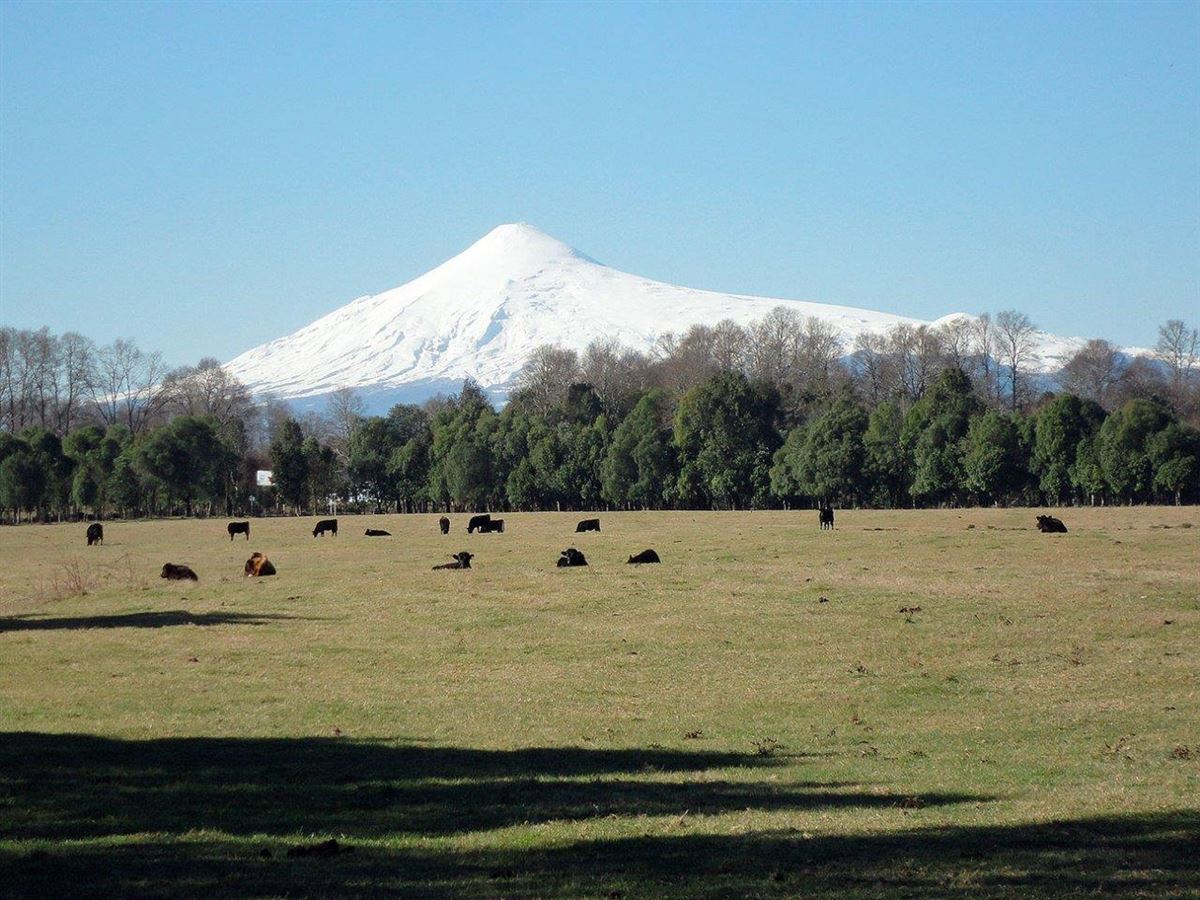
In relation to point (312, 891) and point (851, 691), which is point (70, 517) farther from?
point (312, 891)

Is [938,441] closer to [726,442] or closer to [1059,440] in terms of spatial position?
[1059,440]

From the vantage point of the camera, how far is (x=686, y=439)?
119 m

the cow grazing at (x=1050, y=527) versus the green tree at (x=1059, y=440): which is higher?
the green tree at (x=1059, y=440)

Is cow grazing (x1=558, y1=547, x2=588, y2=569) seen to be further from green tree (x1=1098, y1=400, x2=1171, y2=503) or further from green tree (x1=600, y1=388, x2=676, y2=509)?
green tree (x1=600, y1=388, x2=676, y2=509)

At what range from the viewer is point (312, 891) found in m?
9.01

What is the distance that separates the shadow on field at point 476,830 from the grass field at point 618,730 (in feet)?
0.16

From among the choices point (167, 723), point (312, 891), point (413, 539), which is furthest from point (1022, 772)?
point (413, 539)

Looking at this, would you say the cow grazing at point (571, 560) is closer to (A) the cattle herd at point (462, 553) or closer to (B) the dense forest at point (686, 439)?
(A) the cattle herd at point (462, 553)

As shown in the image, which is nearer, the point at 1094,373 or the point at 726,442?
the point at 726,442

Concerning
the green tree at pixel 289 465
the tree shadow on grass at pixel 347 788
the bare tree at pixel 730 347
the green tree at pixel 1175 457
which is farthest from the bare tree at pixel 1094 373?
the tree shadow on grass at pixel 347 788

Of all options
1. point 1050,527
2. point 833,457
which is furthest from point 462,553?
point 833,457

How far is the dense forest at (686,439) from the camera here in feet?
335

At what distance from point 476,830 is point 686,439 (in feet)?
353

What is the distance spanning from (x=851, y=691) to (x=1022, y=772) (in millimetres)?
6426
